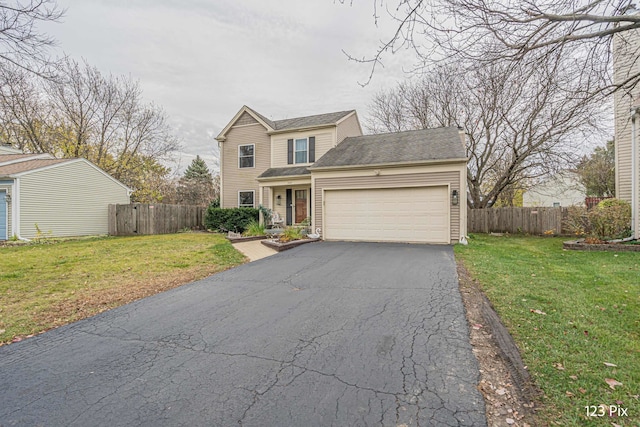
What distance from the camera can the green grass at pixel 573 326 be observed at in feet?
7.17

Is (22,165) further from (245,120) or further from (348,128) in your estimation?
(348,128)

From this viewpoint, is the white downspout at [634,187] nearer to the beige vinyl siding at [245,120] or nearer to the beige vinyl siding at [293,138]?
the beige vinyl siding at [293,138]

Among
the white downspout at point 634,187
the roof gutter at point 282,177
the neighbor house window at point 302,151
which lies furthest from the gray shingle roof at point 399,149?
the white downspout at point 634,187

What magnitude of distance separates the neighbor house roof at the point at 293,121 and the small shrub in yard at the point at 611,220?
10594 mm

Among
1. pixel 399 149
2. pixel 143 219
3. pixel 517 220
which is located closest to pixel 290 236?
pixel 399 149

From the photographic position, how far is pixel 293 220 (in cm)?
1616

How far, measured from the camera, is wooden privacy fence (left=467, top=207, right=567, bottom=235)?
14250 millimetres

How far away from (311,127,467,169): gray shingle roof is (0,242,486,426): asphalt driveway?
676 cm

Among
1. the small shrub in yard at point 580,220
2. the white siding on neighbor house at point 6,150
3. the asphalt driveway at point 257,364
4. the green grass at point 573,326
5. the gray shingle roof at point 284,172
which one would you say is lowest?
the asphalt driveway at point 257,364

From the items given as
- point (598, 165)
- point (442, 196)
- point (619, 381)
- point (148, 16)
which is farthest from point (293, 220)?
point (598, 165)

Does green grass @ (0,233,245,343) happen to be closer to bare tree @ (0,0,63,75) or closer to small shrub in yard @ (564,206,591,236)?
bare tree @ (0,0,63,75)

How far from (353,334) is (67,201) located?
56.3ft

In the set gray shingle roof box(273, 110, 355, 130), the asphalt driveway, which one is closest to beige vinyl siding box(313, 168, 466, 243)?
gray shingle roof box(273, 110, 355, 130)

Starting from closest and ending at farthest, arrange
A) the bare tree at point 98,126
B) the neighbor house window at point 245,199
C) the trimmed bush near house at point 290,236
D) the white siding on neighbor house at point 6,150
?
the trimmed bush near house at point 290,236
the neighbor house window at point 245,199
the white siding on neighbor house at point 6,150
the bare tree at point 98,126
